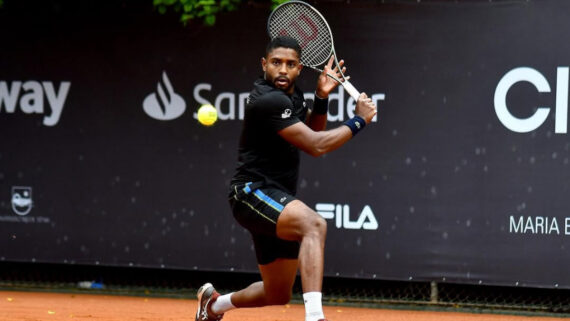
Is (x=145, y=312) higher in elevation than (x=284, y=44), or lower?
lower

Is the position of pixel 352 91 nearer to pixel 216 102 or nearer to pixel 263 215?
pixel 263 215

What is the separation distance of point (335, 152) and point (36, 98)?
2.37 m

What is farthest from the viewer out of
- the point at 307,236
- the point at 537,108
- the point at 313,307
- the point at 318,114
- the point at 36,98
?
the point at 36,98

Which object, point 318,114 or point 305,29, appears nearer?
point 318,114

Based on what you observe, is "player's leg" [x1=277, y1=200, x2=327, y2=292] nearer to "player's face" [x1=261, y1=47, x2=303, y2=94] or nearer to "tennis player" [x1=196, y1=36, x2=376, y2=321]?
"tennis player" [x1=196, y1=36, x2=376, y2=321]

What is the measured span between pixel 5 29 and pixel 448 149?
3.53 metres

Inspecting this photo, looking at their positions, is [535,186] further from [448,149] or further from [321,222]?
[321,222]

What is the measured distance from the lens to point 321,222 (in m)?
4.71

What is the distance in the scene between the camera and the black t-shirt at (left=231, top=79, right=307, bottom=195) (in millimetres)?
4895

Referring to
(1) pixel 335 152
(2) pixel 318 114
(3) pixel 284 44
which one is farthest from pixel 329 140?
(1) pixel 335 152

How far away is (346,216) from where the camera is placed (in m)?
7.36

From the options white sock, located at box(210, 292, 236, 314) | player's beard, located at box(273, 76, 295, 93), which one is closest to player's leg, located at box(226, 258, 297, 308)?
white sock, located at box(210, 292, 236, 314)

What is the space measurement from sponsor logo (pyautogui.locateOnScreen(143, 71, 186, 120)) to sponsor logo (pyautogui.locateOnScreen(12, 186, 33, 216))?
3.84ft

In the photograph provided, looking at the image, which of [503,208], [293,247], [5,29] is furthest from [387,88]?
[5,29]
